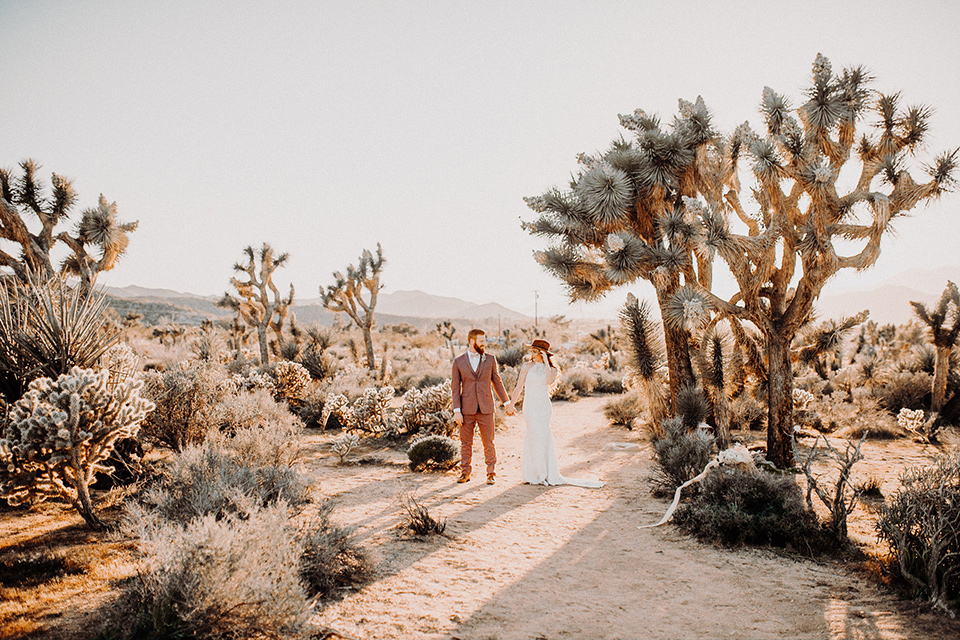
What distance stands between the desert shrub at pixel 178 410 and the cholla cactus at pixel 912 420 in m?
12.8

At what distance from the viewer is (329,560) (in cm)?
367

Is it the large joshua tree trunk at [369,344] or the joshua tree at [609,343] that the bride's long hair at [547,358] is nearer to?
the large joshua tree trunk at [369,344]

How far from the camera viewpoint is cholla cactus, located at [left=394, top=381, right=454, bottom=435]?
31.3 feet

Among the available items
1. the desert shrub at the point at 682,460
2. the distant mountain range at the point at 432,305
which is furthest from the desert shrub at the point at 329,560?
the distant mountain range at the point at 432,305

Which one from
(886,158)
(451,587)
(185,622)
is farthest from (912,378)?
(185,622)

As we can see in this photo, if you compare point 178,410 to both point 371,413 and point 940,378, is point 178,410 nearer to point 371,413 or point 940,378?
point 371,413

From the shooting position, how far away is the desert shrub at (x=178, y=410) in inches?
261

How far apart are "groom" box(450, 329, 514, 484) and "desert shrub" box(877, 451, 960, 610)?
13.6ft

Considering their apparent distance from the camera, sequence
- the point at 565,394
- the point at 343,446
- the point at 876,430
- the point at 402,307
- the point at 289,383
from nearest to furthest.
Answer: the point at 343,446 → the point at 876,430 → the point at 289,383 → the point at 565,394 → the point at 402,307

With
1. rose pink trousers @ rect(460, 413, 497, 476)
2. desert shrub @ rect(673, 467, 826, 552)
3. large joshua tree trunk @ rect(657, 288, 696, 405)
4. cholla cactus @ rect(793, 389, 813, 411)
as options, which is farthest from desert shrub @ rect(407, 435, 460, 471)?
cholla cactus @ rect(793, 389, 813, 411)

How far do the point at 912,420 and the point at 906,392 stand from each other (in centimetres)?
314

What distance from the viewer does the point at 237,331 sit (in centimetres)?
2564

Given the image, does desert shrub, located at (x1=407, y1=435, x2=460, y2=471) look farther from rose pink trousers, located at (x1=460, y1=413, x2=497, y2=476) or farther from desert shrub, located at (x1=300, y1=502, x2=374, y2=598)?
desert shrub, located at (x1=300, y1=502, x2=374, y2=598)

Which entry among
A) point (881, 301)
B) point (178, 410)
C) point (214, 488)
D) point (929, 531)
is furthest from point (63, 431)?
point (881, 301)
